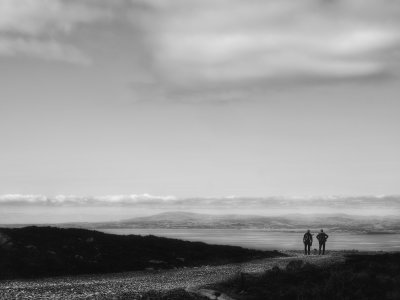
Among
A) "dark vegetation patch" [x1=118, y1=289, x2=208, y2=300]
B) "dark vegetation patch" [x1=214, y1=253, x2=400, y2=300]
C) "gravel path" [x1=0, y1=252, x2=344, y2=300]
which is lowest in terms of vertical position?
"gravel path" [x1=0, y1=252, x2=344, y2=300]

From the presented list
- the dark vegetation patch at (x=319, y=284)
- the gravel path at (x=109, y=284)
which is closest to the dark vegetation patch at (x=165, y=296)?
the gravel path at (x=109, y=284)

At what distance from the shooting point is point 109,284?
33656 mm

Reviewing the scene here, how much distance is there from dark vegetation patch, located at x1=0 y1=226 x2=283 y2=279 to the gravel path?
2.84 meters

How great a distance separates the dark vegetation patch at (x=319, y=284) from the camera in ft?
84.5

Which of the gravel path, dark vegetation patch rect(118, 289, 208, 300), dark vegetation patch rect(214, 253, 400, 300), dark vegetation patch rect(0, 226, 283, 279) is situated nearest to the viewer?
dark vegetation patch rect(214, 253, 400, 300)

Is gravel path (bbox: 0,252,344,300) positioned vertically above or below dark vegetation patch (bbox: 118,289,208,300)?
below

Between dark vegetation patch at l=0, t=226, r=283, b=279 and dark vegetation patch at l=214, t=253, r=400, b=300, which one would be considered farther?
dark vegetation patch at l=0, t=226, r=283, b=279

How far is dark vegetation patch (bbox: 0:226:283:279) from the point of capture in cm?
4094

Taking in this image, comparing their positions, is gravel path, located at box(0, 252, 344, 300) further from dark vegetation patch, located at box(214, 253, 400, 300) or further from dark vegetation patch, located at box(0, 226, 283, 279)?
dark vegetation patch, located at box(214, 253, 400, 300)

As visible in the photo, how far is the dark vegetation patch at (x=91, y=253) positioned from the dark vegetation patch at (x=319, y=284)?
53.6 feet

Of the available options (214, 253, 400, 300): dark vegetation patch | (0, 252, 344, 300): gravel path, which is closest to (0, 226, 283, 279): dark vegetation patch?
(0, 252, 344, 300): gravel path

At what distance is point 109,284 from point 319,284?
14.8 metres

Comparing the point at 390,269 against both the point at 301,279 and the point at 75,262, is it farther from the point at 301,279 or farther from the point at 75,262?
the point at 75,262

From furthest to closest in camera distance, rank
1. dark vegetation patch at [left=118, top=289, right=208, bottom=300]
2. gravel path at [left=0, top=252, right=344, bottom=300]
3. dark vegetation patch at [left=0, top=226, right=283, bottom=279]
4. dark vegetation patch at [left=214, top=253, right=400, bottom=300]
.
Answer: dark vegetation patch at [left=0, top=226, right=283, bottom=279] → gravel path at [left=0, top=252, right=344, bottom=300] → dark vegetation patch at [left=118, top=289, right=208, bottom=300] → dark vegetation patch at [left=214, top=253, right=400, bottom=300]
